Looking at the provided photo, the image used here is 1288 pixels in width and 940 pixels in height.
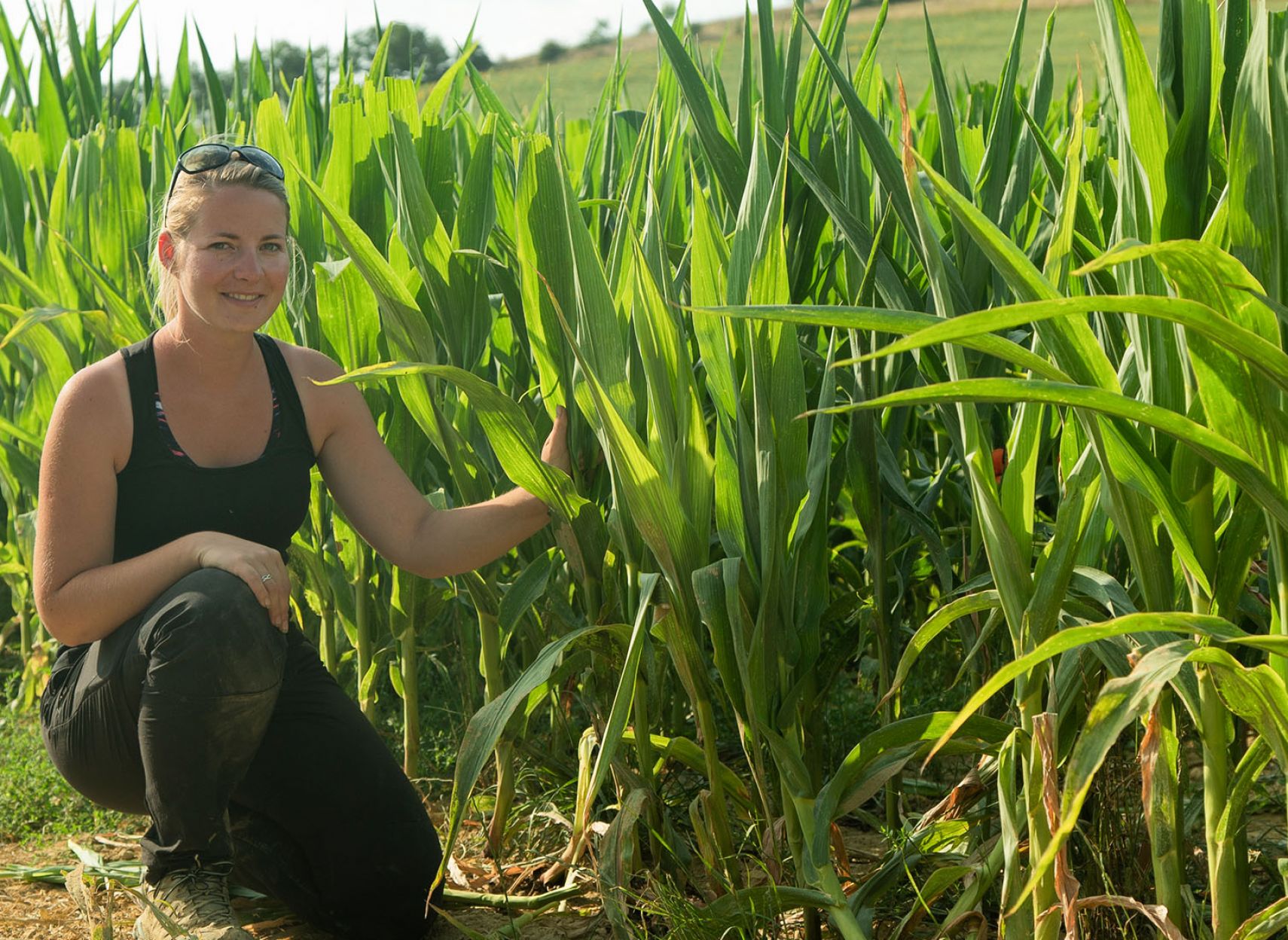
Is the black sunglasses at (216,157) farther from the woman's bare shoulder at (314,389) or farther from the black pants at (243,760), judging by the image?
the black pants at (243,760)

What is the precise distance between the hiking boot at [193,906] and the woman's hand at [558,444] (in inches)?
21.9

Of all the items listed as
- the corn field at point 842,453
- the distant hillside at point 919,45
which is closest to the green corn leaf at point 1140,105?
the corn field at point 842,453

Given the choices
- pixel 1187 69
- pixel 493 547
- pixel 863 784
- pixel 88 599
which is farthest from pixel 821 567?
pixel 88 599

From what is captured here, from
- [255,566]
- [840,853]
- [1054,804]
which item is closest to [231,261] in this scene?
[255,566]

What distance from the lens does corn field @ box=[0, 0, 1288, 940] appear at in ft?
2.63

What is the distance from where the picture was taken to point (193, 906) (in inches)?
51.1

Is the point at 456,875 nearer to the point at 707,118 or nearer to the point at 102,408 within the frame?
the point at 102,408

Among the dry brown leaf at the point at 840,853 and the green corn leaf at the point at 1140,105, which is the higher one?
the green corn leaf at the point at 1140,105

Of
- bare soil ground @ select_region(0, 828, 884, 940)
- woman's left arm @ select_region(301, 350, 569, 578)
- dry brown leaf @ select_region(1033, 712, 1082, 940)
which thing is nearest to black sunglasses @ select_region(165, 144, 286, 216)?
woman's left arm @ select_region(301, 350, 569, 578)

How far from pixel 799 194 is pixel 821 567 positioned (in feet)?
1.31

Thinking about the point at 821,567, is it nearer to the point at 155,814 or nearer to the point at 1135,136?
the point at 1135,136

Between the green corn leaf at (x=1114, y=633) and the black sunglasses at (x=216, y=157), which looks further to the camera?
the black sunglasses at (x=216, y=157)

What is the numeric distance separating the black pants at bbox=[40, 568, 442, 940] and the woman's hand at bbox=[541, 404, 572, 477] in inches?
13.5

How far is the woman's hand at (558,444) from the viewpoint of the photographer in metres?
1.31
